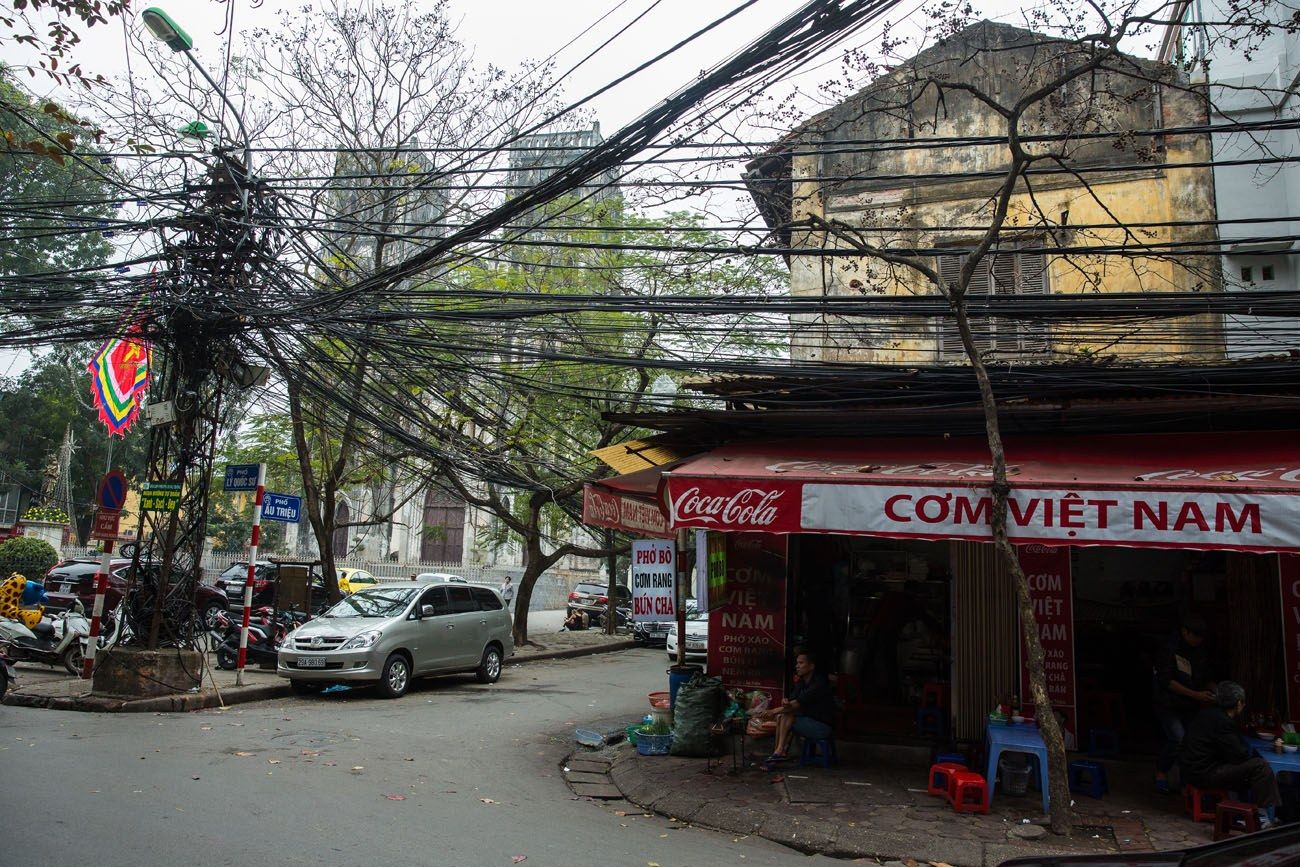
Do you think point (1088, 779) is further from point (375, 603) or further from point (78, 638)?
point (78, 638)

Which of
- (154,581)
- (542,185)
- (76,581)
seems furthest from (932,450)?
(76,581)

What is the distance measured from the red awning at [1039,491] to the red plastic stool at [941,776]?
80.2 inches

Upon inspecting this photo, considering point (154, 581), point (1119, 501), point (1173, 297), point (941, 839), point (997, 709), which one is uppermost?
point (1173, 297)

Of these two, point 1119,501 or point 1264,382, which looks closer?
point 1119,501

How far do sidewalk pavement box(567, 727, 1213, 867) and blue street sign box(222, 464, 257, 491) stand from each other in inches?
255

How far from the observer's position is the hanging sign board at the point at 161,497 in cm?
1180

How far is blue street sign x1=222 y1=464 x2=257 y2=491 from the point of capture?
12922mm

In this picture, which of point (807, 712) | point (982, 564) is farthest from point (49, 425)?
point (982, 564)

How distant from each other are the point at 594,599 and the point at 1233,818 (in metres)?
25.2

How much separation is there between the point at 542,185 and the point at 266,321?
4.72 metres

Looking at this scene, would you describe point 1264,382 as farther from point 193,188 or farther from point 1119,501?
point 193,188

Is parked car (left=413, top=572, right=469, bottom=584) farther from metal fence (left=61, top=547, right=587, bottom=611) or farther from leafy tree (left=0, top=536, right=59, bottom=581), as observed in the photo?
metal fence (left=61, top=547, right=587, bottom=611)

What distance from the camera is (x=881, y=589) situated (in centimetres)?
1096

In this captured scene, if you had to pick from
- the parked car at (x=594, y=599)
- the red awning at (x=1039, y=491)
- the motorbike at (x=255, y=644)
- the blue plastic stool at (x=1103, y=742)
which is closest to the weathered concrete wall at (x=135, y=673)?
the motorbike at (x=255, y=644)
